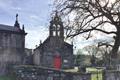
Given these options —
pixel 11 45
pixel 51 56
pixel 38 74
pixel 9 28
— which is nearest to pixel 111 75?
pixel 38 74

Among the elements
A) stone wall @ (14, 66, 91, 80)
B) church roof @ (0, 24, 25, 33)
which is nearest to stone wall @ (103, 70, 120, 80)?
stone wall @ (14, 66, 91, 80)

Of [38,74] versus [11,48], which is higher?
[11,48]

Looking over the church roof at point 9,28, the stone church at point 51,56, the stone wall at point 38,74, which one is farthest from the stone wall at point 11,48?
the stone wall at point 38,74

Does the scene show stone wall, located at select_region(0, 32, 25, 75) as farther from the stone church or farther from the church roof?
the stone church

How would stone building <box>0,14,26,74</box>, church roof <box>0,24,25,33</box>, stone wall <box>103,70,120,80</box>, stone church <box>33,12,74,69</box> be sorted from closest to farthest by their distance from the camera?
stone wall <box>103,70,120,80</box> < stone building <box>0,14,26,74</box> < church roof <box>0,24,25,33</box> < stone church <box>33,12,74,69</box>

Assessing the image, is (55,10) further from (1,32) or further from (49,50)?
(49,50)

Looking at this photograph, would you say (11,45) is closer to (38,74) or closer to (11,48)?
(11,48)

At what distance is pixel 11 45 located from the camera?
42.0 metres

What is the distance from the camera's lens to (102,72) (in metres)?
20.5

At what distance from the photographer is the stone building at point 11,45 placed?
40.7m

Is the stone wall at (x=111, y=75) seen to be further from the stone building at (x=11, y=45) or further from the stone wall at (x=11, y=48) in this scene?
the stone wall at (x=11, y=48)

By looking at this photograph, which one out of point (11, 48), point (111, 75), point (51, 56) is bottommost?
point (111, 75)

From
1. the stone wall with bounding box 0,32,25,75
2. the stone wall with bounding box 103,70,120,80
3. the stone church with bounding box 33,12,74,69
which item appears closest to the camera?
the stone wall with bounding box 103,70,120,80

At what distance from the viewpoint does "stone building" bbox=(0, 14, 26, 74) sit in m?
40.7
